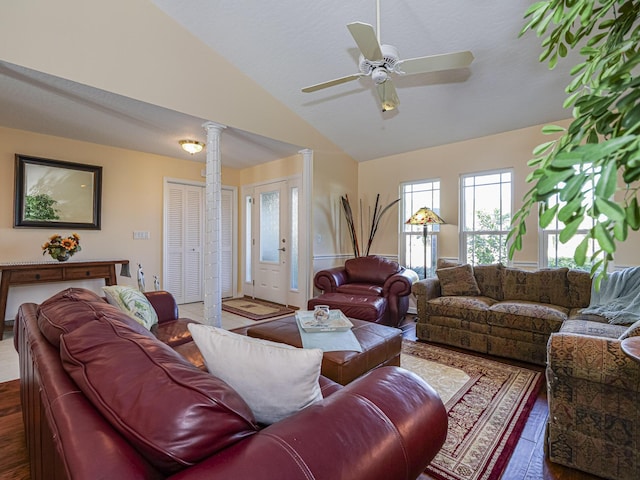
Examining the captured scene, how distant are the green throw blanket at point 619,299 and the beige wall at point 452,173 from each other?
813 millimetres

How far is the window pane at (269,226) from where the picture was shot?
5.40m

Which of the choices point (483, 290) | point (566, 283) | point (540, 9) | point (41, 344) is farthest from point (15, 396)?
point (566, 283)

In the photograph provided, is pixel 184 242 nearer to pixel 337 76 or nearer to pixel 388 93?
pixel 337 76

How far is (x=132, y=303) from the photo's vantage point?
2094 mm

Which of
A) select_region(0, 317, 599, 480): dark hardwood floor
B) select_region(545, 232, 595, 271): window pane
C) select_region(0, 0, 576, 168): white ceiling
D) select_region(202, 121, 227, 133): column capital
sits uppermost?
select_region(0, 0, 576, 168): white ceiling

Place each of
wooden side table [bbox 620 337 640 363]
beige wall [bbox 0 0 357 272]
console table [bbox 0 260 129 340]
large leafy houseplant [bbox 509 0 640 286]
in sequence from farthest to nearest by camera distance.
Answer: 1. console table [bbox 0 260 129 340]
2. beige wall [bbox 0 0 357 272]
3. wooden side table [bbox 620 337 640 363]
4. large leafy houseplant [bbox 509 0 640 286]

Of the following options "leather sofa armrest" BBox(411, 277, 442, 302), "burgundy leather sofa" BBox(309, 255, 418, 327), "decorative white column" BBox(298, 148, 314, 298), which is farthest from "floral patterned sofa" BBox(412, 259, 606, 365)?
"decorative white column" BBox(298, 148, 314, 298)

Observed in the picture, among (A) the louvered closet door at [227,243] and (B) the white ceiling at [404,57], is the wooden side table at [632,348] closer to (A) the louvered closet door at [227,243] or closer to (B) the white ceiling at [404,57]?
(B) the white ceiling at [404,57]

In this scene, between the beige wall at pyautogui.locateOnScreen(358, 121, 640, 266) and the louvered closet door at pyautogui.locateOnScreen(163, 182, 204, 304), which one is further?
the louvered closet door at pyautogui.locateOnScreen(163, 182, 204, 304)

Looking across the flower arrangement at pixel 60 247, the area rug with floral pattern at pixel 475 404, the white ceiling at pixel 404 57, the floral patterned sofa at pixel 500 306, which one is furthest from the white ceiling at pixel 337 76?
the area rug with floral pattern at pixel 475 404

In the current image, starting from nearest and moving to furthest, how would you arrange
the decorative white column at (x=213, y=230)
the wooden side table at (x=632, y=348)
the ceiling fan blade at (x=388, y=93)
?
the wooden side table at (x=632, y=348) → the ceiling fan blade at (x=388, y=93) → the decorative white column at (x=213, y=230)

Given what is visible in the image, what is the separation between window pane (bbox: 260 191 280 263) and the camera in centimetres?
540

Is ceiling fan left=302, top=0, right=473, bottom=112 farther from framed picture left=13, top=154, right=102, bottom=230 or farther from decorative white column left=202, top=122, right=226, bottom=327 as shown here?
framed picture left=13, top=154, right=102, bottom=230

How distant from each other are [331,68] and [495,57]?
63.3 inches
